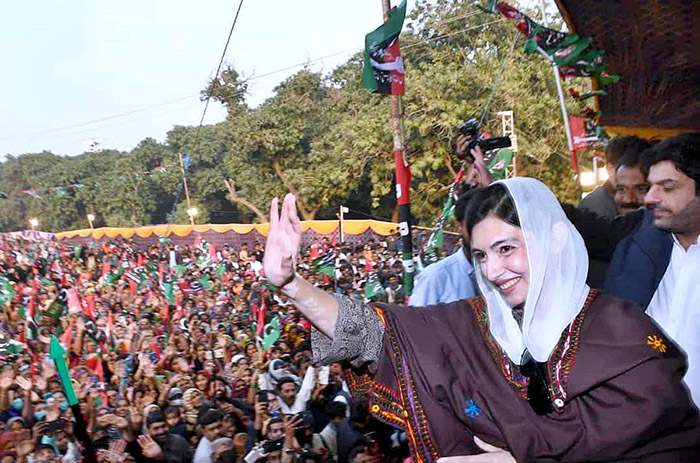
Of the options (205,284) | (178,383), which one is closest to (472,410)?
(178,383)

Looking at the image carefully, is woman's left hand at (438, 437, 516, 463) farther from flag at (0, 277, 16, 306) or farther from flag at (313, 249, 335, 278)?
flag at (0, 277, 16, 306)

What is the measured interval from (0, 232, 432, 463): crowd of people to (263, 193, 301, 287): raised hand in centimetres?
84

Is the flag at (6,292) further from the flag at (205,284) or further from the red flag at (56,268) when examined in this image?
the flag at (205,284)

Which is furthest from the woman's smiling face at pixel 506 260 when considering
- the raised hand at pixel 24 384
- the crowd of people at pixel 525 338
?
the raised hand at pixel 24 384

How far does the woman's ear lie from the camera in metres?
1.53

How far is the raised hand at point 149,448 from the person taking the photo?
394 cm

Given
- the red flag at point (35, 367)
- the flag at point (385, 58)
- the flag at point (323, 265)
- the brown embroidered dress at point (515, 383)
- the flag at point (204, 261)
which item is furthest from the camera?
the flag at point (204, 261)

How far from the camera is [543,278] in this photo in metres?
1.49

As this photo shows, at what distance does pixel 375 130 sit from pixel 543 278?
16.8 m

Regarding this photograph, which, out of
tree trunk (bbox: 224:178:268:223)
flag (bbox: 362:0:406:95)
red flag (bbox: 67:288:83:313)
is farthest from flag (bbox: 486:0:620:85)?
tree trunk (bbox: 224:178:268:223)

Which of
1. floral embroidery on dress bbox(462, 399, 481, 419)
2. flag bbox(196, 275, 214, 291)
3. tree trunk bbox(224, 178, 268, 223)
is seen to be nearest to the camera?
floral embroidery on dress bbox(462, 399, 481, 419)

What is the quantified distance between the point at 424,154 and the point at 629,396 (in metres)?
16.3

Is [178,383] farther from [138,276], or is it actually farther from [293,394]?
[138,276]

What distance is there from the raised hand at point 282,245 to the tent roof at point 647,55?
4120 mm
